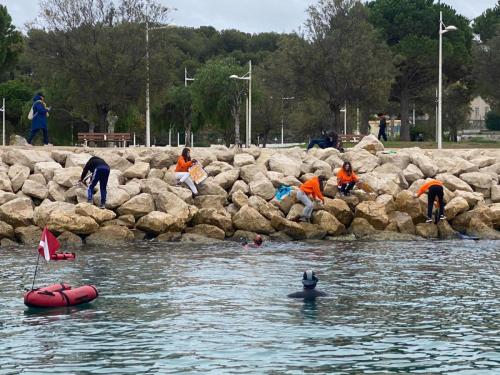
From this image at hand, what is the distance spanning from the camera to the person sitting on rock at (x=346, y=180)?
33625mm

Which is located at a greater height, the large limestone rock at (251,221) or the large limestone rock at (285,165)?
the large limestone rock at (285,165)

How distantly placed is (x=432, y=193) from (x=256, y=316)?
1532 cm

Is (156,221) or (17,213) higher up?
(17,213)

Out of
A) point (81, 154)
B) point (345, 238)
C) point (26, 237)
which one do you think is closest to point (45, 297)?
point (26, 237)

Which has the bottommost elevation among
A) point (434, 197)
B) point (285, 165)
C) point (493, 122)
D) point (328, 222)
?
point (328, 222)

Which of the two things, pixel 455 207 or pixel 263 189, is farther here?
pixel 263 189

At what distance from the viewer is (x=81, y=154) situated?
36.4 meters

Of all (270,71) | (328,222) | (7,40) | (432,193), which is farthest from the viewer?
(7,40)

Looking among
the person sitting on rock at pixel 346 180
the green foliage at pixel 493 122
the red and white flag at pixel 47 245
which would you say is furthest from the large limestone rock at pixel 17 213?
→ the green foliage at pixel 493 122

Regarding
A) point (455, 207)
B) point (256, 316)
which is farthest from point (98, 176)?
point (256, 316)

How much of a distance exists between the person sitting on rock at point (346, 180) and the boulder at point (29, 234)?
996cm

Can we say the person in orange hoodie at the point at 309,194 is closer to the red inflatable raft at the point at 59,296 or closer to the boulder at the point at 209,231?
the boulder at the point at 209,231

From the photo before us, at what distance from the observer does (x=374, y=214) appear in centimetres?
3291

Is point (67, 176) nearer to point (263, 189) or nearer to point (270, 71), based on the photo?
point (263, 189)
